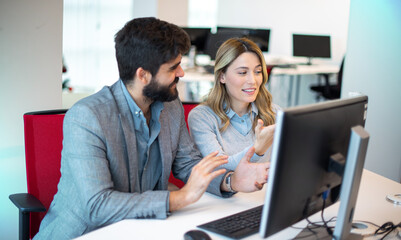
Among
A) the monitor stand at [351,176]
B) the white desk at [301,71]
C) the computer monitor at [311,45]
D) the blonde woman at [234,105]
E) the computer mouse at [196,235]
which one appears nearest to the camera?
the monitor stand at [351,176]

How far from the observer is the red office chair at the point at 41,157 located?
1.77 metres

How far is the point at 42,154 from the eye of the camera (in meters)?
1.80

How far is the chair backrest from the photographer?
5.82 feet

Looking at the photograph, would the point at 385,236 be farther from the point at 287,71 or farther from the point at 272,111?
the point at 287,71

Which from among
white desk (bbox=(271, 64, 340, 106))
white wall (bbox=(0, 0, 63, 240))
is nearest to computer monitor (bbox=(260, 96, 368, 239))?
white wall (bbox=(0, 0, 63, 240))

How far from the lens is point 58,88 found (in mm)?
2326

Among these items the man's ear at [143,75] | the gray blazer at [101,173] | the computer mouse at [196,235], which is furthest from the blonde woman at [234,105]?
the computer mouse at [196,235]

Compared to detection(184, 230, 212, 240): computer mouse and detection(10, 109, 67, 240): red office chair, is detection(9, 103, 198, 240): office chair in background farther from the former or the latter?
detection(184, 230, 212, 240): computer mouse

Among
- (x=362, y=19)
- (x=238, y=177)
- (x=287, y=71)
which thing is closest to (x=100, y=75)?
(x=287, y=71)

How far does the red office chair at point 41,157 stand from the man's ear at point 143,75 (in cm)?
41

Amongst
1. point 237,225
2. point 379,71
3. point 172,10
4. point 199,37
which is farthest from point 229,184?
point 199,37

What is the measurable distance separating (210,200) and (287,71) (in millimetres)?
4976

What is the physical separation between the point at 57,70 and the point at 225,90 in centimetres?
86

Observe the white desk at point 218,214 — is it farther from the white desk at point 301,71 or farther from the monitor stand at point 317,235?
the white desk at point 301,71
